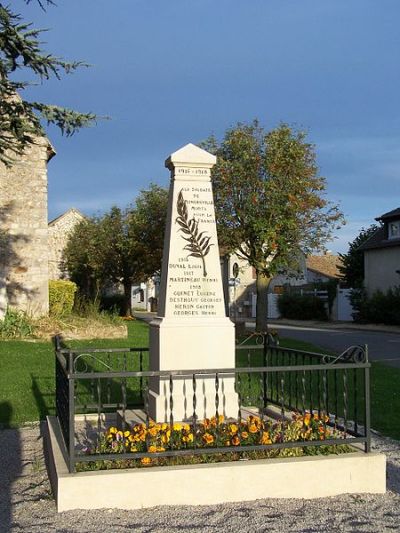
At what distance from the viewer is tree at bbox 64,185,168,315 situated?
34312mm

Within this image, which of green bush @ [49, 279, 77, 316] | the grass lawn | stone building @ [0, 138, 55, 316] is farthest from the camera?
green bush @ [49, 279, 77, 316]

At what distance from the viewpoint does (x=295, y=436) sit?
17.6 ft

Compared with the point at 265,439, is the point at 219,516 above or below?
→ below

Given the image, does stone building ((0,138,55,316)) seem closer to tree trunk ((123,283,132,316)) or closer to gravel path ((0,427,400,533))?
gravel path ((0,427,400,533))

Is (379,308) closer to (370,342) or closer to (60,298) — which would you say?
(370,342)

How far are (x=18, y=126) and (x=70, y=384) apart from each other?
256 inches

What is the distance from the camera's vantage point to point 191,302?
6777 millimetres

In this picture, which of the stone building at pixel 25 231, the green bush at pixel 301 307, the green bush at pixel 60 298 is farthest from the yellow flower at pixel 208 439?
Answer: the green bush at pixel 301 307

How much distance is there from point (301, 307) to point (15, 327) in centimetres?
2447

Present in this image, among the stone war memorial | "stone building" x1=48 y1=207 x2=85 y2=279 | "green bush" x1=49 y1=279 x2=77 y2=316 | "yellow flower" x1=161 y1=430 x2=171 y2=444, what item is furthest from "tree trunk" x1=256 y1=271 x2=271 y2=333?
"stone building" x1=48 y1=207 x2=85 y2=279

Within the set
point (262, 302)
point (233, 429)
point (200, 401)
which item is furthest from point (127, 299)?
point (233, 429)

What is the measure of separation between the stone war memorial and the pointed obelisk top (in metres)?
0.01

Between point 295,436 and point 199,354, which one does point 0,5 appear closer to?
point 199,354

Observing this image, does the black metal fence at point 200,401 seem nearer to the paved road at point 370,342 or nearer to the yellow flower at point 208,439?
the yellow flower at point 208,439
